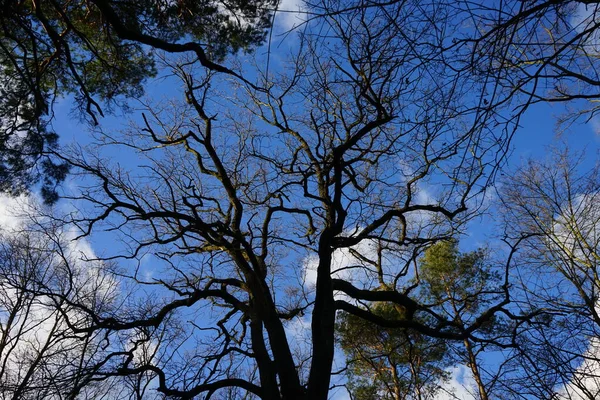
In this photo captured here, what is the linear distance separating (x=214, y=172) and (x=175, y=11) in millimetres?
3107

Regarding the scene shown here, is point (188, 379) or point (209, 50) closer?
point (209, 50)

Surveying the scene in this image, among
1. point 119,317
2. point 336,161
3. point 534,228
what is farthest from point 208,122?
point 534,228

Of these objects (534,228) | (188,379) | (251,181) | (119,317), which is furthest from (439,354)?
(119,317)

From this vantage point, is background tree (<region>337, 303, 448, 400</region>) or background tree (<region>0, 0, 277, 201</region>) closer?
background tree (<region>0, 0, 277, 201</region>)

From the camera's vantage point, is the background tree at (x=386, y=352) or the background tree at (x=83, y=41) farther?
the background tree at (x=386, y=352)

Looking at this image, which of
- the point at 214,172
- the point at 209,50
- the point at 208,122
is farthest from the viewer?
the point at 214,172

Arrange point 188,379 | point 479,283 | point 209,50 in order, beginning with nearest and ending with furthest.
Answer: point 209,50 → point 188,379 → point 479,283

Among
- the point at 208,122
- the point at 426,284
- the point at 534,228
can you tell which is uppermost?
the point at 426,284

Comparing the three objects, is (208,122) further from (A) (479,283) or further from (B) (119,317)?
(A) (479,283)

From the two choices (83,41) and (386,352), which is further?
(386,352)

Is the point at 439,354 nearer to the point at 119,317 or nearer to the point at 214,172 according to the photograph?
the point at 214,172

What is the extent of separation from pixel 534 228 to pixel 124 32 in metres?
7.23

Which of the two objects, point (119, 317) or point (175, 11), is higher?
point (175, 11)

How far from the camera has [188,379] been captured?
523 cm
